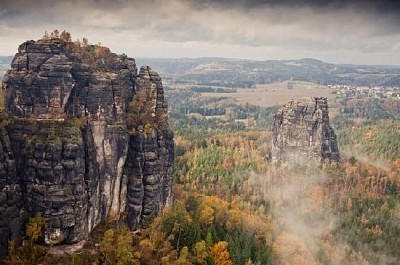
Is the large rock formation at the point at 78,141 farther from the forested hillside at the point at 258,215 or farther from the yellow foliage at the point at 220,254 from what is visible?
the yellow foliage at the point at 220,254

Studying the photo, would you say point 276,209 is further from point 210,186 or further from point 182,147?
point 182,147

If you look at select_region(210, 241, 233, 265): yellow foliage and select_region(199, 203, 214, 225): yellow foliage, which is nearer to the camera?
select_region(210, 241, 233, 265): yellow foliage

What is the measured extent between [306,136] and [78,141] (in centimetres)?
10117

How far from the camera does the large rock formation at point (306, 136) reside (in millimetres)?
151750

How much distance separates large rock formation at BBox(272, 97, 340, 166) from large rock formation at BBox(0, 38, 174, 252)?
8016cm

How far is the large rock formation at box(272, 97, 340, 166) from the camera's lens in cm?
15175

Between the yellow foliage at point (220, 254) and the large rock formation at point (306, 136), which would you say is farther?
the large rock formation at point (306, 136)

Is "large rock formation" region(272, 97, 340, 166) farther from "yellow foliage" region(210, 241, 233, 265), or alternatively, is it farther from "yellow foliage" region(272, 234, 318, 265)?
"yellow foliage" region(210, 241, 233, 265)

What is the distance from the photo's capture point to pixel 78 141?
64062mm

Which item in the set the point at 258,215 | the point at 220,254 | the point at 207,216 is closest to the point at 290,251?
the point at 258,215

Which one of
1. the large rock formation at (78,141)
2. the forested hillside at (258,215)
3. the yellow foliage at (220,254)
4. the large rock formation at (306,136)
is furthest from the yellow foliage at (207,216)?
the large rock formation at (306,136)

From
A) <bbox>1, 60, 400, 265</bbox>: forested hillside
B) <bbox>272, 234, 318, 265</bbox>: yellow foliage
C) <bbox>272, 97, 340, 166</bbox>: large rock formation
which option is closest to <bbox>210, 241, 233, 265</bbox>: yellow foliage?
<bbox>1, 60, 400, 265</bbox>: forested hillside

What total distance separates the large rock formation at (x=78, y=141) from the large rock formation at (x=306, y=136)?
80155 mm

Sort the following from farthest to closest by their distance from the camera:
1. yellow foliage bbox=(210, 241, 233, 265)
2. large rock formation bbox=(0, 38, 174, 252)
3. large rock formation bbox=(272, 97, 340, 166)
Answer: large rock formation bbox=(272, 97, 340, 166), yellow foliage bbox=(210, 241, 233, 265), large rock formation bbox=(0, 38, 174, 252)
